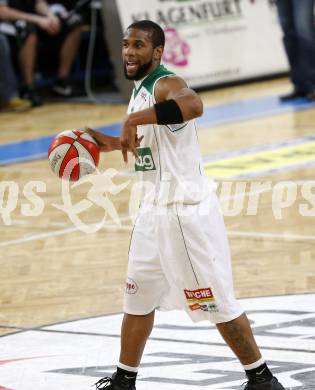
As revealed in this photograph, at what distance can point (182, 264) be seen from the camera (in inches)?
182

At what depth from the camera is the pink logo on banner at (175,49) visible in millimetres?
14625

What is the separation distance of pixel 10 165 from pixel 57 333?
5570 millimetres

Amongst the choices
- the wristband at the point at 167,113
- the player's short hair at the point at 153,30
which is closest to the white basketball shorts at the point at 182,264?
the wristband at the point at 167,113

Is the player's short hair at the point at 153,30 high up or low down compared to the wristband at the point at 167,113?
up

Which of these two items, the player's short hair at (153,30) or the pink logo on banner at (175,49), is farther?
the pink logo on banner at (175,49)

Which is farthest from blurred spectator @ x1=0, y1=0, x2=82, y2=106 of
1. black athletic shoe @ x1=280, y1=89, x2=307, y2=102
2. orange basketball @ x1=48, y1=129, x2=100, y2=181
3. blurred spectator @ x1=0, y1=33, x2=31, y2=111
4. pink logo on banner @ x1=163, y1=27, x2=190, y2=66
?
orange basketball @ x1=48, y1=129, x2=100, y2=181

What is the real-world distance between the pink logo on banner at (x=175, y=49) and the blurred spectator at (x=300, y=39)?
5.42 ft

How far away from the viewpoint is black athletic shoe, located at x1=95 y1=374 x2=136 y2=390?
4.74 meters

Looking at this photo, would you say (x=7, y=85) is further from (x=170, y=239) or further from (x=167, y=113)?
(x=167, y=113)

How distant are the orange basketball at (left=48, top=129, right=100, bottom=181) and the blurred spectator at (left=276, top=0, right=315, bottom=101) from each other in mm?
8635

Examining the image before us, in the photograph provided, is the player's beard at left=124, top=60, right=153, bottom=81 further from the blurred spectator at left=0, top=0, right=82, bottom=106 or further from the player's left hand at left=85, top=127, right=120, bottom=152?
the blurred spectator at left=0, top=0, right=82, bottom=106

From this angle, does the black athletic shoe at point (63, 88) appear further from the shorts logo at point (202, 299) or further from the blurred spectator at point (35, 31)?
the shorts logo at point (202, 299)

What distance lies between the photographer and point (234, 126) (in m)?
12.5

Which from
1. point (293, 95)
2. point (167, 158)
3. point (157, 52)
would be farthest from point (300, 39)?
point (167, 158)
